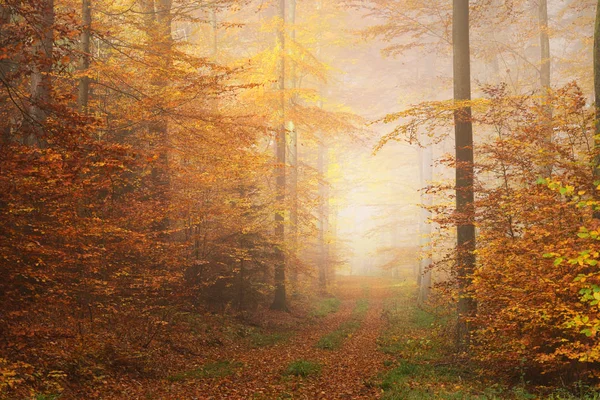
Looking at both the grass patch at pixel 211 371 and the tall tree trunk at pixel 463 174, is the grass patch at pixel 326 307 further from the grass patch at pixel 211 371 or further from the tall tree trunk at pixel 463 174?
the tall tree trunk at pixel 463 174

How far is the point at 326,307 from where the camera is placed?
2075 cm

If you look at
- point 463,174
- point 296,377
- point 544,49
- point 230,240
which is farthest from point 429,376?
point 544,49

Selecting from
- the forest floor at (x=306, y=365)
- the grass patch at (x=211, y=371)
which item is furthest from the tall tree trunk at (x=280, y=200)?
the grass patch at (x=211, y=371)

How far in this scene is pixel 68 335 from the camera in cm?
782

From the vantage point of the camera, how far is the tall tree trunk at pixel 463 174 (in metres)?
10.2

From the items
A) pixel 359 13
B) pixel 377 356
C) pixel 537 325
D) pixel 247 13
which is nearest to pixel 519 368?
pixel 537 325

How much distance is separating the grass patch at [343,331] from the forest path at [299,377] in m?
0.16

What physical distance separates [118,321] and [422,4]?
1283cm

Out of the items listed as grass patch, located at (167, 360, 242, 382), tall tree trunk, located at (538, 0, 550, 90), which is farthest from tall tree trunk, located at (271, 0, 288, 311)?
tall tree trunk, located at (538, 0, 550, 90)

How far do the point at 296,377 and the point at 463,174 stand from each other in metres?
6.30

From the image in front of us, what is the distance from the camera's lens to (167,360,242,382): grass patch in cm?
882

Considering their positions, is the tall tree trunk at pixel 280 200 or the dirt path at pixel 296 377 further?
the tall tree trunk at pixel 280 200

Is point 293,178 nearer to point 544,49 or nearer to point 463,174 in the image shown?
point 463,174

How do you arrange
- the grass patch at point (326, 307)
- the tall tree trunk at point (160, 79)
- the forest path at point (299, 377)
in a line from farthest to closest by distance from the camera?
the grass patch at point (326, 307), the tall tree trunk at point (160, 79), the forest path at point (299, 377)
